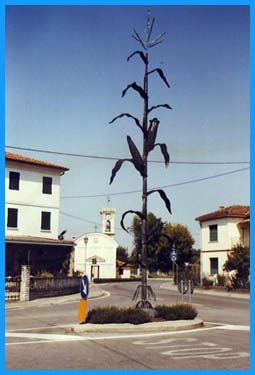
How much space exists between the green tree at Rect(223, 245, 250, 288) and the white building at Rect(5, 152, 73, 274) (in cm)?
884

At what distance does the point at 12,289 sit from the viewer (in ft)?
75.8

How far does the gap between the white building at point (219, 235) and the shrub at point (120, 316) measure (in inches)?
629

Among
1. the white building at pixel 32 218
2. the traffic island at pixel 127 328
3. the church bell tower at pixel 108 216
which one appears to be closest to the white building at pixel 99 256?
the church bell tower at pixel 108 216

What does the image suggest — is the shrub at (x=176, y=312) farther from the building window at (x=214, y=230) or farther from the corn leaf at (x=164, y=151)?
the building window at (x=214, y=230)

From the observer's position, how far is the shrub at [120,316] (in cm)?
1129

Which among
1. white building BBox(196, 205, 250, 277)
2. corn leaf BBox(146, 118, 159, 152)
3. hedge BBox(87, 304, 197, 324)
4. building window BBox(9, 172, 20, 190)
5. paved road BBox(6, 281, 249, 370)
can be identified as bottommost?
paved road BBox(6, 281, 249, 370)

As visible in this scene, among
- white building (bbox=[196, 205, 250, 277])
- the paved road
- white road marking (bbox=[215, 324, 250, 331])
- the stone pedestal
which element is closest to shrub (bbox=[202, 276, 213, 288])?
white building (bbox=[196, 205, 250, 277])

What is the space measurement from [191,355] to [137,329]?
3097 millimetres

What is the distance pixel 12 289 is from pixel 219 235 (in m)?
12.6

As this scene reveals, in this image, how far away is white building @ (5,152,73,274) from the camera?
2534 cm

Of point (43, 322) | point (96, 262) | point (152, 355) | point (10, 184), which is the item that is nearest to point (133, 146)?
point (152, 355)

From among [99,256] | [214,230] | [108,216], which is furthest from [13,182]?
[99,256]

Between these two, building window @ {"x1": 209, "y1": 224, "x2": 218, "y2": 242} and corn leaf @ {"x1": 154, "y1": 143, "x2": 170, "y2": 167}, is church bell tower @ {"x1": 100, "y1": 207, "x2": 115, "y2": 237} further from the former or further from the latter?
building window @ {"x1": 209, "y1": 224, "x2": 218, "y2": 242}

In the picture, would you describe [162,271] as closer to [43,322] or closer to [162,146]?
[43,322]
